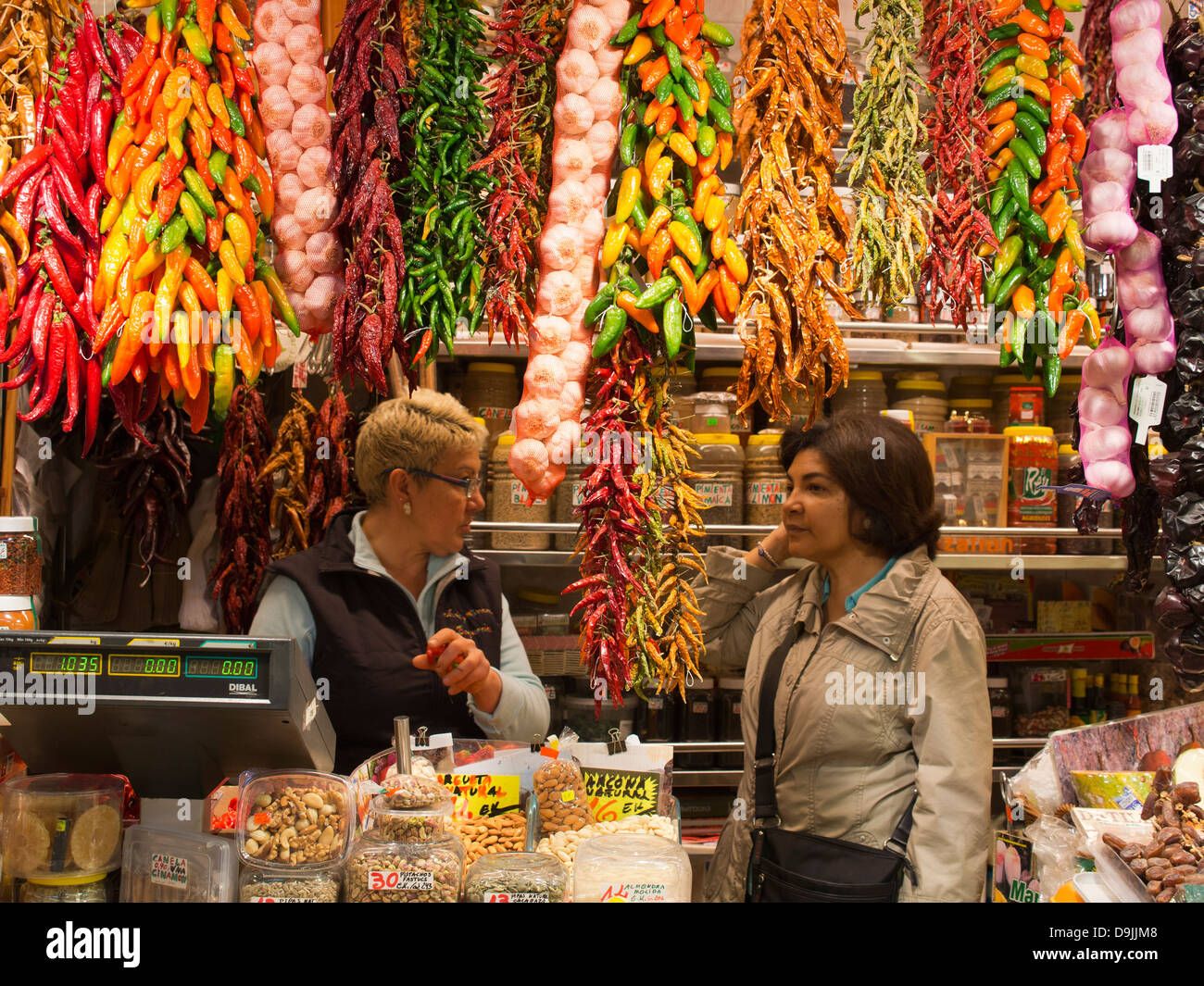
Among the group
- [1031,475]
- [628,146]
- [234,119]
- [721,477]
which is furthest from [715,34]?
[1031,475]

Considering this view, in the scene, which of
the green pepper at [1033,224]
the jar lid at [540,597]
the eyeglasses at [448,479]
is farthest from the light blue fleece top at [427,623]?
the green pepper at [1033,224]

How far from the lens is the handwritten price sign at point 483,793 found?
69.6 inches

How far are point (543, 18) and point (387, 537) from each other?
4.46 ft

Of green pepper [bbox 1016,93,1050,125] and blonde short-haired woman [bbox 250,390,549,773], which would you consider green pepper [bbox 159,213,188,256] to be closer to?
blonde short-haired woman [bbox 250,390,549,773]

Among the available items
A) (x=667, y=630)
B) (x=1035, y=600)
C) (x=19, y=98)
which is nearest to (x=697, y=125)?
(x=667, y=630)

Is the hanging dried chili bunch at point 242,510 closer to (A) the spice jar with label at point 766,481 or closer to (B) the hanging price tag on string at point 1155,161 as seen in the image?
(A) the spice jar with label at point 766,481

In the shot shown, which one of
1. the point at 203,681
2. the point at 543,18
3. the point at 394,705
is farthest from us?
the point at 394,705

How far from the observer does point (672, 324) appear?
214cm

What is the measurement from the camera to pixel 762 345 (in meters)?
2.20

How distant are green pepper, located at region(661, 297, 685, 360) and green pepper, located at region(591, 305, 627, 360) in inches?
3.7

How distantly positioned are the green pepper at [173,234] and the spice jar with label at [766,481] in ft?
6.48

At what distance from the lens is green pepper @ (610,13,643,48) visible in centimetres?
219

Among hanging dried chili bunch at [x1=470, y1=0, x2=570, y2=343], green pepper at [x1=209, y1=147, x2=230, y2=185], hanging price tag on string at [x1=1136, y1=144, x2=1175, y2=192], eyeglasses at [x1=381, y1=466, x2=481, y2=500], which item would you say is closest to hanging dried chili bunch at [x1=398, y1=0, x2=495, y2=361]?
hanging dried chili bunch at [x1=470, y1=0, x2=570, y2=343]

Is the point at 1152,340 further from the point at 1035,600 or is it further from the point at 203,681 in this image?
the point at 203,681
